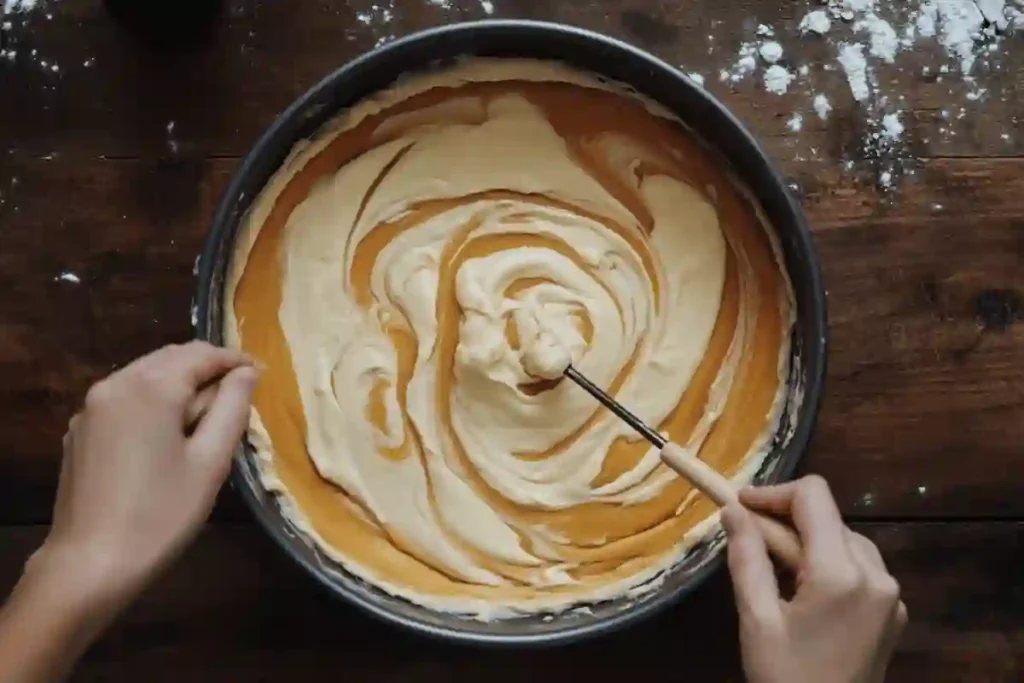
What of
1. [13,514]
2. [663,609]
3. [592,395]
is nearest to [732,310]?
[592,395]

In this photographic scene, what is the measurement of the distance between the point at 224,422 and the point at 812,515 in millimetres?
396

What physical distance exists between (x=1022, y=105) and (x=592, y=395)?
1.51ft

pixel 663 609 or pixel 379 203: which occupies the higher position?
pixel 379 203

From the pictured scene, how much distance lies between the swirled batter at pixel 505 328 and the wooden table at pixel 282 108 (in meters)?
0.07

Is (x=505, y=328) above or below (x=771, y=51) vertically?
below

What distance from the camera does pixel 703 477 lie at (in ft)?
2.62

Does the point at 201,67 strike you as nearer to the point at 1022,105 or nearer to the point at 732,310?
the point at 732,310

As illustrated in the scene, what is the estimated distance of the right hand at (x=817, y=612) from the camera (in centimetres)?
70

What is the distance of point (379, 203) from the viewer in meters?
0.94

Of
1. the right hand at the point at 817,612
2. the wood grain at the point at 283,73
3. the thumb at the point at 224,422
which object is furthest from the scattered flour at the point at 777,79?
the thumb at the point at 224,422

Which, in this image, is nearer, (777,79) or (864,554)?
(864,554)

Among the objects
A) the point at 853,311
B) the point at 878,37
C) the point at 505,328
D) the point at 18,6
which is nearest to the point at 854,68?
the point at 878,37

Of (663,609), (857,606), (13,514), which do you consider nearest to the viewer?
(857,606)

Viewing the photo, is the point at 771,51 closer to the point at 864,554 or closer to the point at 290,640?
the point at 864,554
